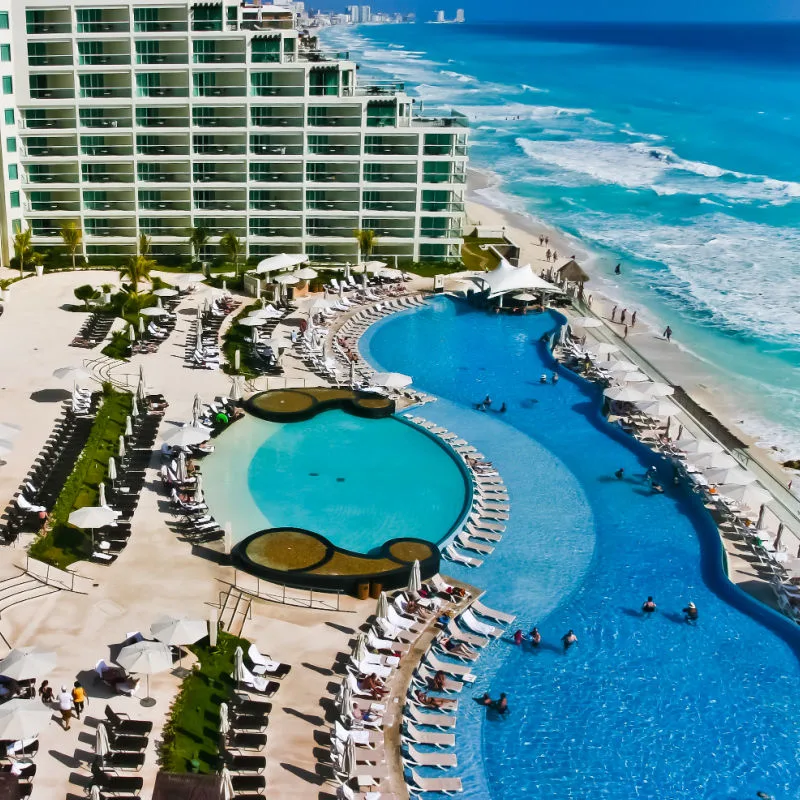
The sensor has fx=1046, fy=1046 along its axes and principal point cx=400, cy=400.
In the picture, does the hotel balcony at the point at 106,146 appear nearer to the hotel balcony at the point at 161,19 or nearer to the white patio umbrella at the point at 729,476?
the hotel balcony at the point at 161,19

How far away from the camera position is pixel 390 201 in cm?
6881

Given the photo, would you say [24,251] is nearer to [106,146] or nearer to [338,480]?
[106,146]

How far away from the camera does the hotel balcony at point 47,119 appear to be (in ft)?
209

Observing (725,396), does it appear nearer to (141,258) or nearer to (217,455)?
(217,455)

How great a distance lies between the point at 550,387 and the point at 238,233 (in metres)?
25.3

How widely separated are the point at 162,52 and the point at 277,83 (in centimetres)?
729

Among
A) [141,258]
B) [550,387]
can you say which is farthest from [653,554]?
[141,258]

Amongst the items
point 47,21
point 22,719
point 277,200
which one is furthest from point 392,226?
point 22,719

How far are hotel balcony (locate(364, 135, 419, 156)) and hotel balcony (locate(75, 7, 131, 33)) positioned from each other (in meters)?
16.2

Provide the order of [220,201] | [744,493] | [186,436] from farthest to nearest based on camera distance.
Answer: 1. [220,201]
2. [186,436]
3. [744,493]

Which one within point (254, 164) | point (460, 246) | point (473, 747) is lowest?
point (473, 747)

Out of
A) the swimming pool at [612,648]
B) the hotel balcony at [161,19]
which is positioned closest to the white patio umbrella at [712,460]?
the swimming pool at [612,648]

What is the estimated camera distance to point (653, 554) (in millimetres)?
38344

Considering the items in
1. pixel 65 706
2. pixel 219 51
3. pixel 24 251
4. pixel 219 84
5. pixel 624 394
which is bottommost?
pixel 65 706
